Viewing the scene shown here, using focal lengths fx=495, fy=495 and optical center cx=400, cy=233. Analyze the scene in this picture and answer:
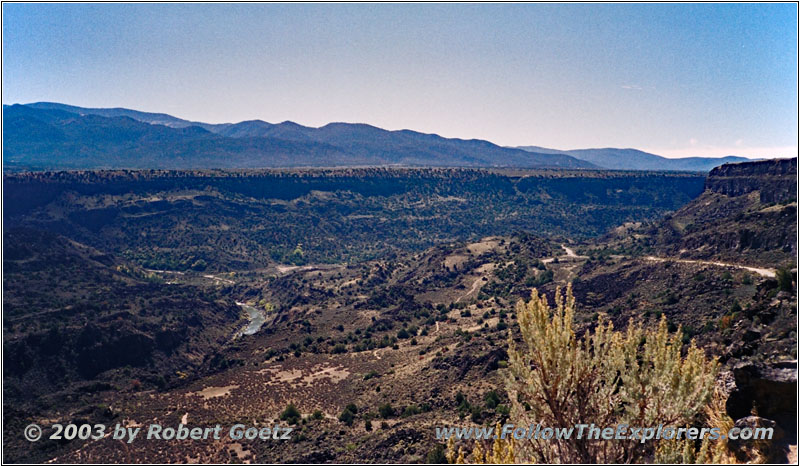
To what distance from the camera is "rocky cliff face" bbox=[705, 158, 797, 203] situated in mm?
75831

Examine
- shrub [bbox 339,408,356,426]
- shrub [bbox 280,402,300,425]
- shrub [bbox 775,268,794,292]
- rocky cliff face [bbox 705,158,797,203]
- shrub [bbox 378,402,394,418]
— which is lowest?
shrub [bbox 280,402,300,425]

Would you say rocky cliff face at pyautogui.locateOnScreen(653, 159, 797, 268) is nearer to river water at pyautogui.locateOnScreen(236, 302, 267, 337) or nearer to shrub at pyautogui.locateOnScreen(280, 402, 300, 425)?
shrub at pyautogui.locateOnScreen(280, 402, 300, 425)

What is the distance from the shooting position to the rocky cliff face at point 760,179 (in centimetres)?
7583

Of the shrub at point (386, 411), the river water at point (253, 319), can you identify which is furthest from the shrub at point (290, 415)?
the river water at point (253, 319)

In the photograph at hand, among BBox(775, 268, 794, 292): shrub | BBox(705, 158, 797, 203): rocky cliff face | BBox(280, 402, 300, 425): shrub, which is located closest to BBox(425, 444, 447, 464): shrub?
BBox(280, 402, 300, 425): shrub

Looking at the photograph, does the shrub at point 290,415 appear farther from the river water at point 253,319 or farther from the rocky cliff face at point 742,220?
the rocky cliff face at point 742,220

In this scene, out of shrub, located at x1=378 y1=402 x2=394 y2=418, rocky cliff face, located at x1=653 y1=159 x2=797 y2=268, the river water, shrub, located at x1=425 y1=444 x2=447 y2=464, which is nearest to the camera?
shrub, located at x1=425 y1=444 x2=447 y2=464

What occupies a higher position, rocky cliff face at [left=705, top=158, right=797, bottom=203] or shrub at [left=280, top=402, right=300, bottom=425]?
rocky cliff face at [left=705, top=158, right=797, bottom=203]

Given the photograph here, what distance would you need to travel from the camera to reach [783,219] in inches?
1960

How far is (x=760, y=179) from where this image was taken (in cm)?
8588

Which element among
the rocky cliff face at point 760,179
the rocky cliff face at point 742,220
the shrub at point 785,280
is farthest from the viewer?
the rocky cliff face at point 760,179

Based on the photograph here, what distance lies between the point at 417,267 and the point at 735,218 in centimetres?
4798

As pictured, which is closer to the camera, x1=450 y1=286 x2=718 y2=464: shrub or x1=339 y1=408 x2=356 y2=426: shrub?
x1=450 y1=286 x2=718 y2=464: shrub

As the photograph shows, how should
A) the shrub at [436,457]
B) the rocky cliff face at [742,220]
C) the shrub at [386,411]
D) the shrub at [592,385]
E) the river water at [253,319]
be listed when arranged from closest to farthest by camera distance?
the shrub at [592,385], the shrub at [436,457], the shrub at [386,411], the rocky cliff face at [742,220], the river water at [253,319]
